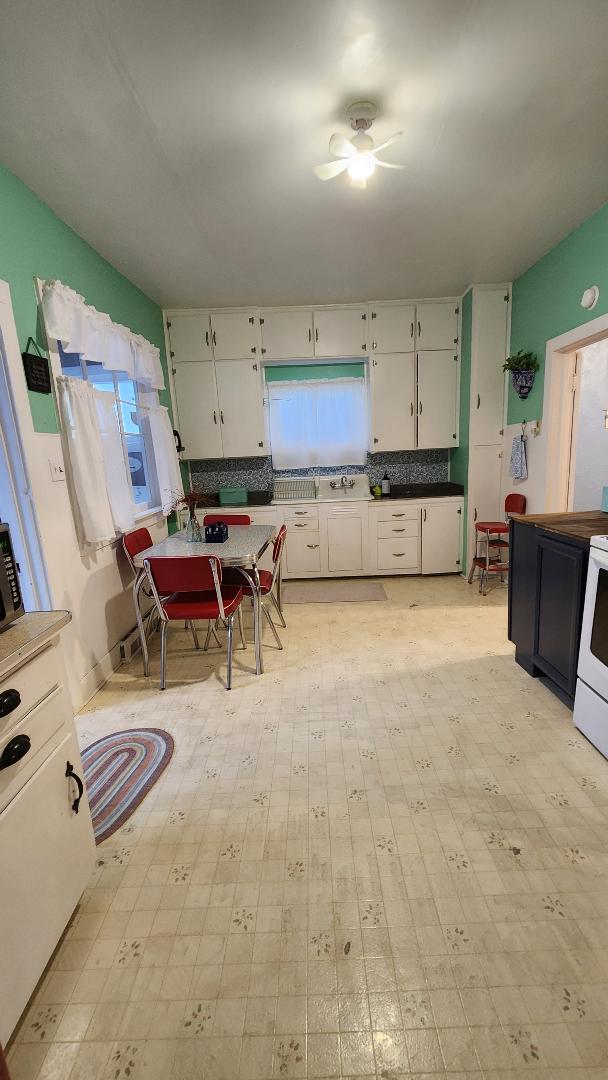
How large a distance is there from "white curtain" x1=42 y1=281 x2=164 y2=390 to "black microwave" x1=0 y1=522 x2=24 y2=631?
1526 millimetres

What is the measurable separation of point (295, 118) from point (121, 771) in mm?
2792

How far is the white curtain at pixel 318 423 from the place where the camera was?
177 inches

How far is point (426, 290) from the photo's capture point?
3.84m

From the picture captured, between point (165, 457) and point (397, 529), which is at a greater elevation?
point (165, 457)

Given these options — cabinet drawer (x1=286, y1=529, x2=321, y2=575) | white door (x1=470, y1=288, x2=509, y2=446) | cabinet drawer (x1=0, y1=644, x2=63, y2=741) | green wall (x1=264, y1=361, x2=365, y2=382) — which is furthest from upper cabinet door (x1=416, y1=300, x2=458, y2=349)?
cabinet drawer (x1=0, y1=644, x2=63, y2=741)

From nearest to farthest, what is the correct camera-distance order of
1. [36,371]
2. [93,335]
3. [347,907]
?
1. [347,907]
2. [36,371]
3. [93,335]

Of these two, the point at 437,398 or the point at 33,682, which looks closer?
the point at 33,682

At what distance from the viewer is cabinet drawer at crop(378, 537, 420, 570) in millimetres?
4324

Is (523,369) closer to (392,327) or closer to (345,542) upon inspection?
(392,327)

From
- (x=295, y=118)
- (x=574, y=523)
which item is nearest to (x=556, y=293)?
(x=574, y=523)

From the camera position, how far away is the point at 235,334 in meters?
4.10

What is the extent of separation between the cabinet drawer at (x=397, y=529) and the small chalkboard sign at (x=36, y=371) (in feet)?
9.78

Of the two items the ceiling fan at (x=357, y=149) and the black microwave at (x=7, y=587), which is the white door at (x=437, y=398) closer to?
the ceiling fan at (x=357, y=149)

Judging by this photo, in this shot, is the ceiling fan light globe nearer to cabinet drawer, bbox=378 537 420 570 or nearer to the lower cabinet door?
the lower cabinet door
